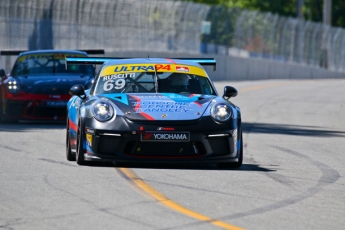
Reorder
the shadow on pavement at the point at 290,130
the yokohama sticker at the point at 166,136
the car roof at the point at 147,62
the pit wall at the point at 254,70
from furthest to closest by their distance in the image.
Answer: the pit wall at the point at 254,70, the shadow on pavement at the point at 290,130, the car roof at the point at 147,62, the yokohama sticker at the point at 166,136

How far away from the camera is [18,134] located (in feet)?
47.9

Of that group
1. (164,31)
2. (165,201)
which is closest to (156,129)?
(165,201)

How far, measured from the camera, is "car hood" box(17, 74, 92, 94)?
16.5 metres

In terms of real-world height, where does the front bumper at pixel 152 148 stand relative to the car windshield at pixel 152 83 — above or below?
below

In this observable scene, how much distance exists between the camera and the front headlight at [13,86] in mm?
16594

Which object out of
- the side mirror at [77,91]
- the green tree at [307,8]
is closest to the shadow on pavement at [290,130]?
the side mirror at [77,91]

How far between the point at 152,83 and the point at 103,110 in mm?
1167

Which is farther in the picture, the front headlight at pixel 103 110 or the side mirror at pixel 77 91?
the side mirror at pixel 77 91

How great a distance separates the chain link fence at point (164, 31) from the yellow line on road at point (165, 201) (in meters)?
18.1

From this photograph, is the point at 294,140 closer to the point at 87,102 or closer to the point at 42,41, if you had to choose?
the point at 87,102

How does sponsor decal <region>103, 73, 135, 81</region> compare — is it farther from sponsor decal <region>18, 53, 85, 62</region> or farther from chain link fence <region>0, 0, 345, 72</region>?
chain link fence <region>0, 0, 345, 72</region>

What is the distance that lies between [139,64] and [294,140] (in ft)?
13.8

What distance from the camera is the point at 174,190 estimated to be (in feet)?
27.9

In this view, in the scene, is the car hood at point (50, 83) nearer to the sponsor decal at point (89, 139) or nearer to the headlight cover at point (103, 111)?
the headlight cover at point (103, 111)
